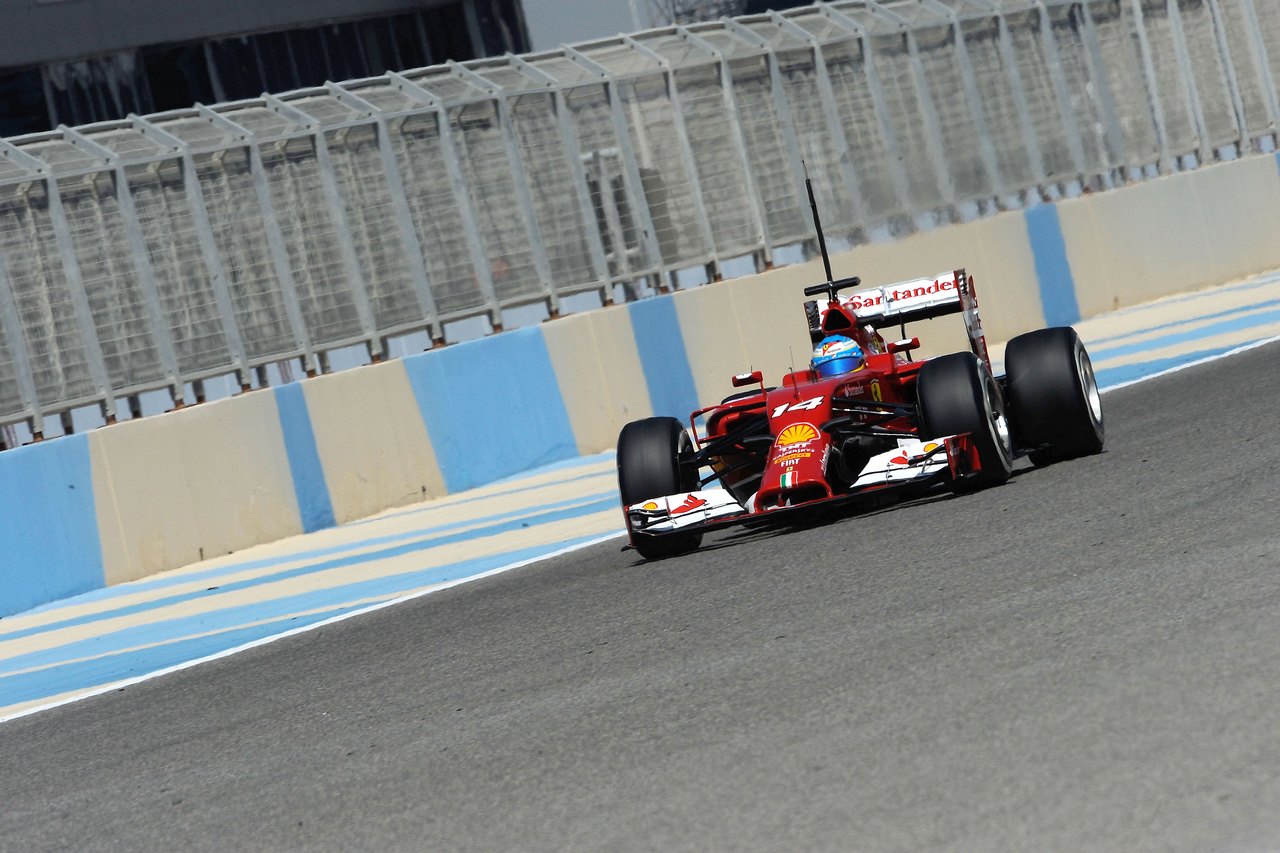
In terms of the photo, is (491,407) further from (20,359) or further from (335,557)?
(20,359)

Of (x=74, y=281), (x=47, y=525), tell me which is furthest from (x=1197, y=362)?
(x=47, y=525)

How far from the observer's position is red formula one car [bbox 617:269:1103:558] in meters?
8.30

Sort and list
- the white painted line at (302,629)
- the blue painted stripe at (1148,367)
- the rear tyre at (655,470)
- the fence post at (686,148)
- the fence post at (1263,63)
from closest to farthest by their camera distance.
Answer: the white painted line at (302,629) < the rear tyre at (655,470) < the blue painted stripe at (1148,367) < the fence post at (686,148) < the fence post at (1263,63)

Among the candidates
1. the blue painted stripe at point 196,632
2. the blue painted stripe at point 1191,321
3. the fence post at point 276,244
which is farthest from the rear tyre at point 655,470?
the blue painted stripe at point 1191,321

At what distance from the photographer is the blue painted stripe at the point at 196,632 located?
873cm

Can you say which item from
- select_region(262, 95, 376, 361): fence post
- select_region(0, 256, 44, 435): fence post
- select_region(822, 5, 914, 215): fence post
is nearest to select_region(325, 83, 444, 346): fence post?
select_region(262, 95, 376, 361): fence post

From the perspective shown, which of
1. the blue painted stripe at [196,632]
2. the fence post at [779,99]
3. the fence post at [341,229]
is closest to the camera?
the blue painted stripe at [196,632]

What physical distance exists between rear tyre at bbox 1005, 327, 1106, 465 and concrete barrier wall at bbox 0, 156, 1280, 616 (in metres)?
3.72

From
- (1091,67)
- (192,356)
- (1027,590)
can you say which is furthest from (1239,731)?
(1091,67)

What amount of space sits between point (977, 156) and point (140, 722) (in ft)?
43.7

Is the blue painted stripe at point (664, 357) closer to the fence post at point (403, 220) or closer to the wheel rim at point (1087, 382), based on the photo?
the fence post at point (403, 220)

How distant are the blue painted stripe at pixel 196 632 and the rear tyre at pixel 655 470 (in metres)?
1.07

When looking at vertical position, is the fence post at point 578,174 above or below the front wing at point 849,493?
above

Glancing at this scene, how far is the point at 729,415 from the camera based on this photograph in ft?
30.2
